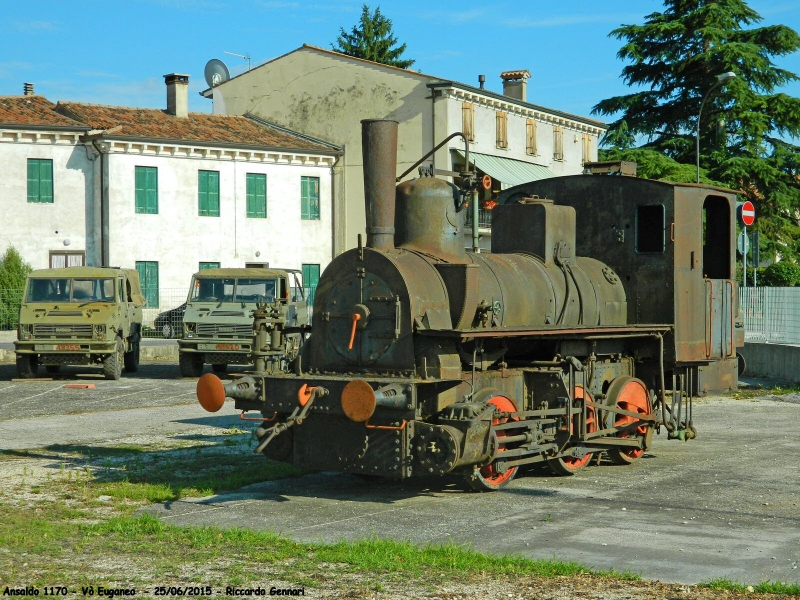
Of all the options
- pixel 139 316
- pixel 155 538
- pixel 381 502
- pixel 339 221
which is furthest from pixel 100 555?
pixel 339 221

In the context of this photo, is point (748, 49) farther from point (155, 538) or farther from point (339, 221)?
point (155, 538)

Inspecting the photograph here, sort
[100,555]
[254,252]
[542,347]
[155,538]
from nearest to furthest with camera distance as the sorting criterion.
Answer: [100,555], [155,538], [542,347], [254,252]

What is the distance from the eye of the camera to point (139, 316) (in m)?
25.2

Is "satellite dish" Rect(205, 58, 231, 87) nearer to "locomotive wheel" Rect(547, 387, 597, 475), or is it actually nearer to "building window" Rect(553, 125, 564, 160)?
"building window" Rect(553, 125, 564, 160)

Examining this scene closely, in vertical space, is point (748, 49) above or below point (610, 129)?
above

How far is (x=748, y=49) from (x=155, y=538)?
38.6 m

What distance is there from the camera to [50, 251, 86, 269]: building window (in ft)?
119

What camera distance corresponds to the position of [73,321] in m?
22.1

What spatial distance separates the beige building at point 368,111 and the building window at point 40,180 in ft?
34.1

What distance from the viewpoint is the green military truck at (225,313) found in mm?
22203

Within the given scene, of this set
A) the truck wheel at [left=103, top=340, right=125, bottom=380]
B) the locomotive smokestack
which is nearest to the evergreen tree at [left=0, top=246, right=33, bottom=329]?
the truck wheel at [left=103, top=340, right=125, bottom=380]

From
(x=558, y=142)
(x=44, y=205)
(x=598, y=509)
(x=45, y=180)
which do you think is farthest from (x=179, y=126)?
(x=598, y=509)

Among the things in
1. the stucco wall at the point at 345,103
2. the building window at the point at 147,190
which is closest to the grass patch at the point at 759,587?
the building window at the point at 147,190

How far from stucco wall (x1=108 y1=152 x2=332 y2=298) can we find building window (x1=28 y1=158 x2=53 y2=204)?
1968mm
